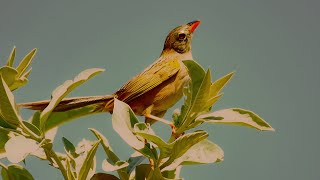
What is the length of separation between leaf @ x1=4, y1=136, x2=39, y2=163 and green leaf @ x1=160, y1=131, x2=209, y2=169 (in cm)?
47

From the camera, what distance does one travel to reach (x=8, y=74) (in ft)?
5.47

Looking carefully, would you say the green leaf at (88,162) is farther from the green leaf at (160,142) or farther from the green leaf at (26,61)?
the green leaf at (26,61)

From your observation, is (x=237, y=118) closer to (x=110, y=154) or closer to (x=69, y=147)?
(x=110, y=154)

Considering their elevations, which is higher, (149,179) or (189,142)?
(189,142)

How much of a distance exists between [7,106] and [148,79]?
4.81ft

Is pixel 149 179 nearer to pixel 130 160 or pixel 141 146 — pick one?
pixel 141 146

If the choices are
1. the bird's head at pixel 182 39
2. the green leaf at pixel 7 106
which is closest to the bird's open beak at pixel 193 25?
the bird's head at pixel 182 39

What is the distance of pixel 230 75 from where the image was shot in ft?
5.68

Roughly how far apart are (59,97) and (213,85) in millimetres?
581

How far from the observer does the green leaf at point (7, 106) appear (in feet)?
5.10

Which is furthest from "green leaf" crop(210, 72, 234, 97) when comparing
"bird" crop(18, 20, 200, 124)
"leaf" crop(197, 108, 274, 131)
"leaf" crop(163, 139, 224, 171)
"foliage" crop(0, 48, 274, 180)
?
"bird" crop(18, 20, 200, 124)

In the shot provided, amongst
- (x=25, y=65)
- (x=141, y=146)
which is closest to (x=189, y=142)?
(x=141, y=146)

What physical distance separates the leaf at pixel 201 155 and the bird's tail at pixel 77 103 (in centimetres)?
72

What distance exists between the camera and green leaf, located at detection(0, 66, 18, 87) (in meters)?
1.61
